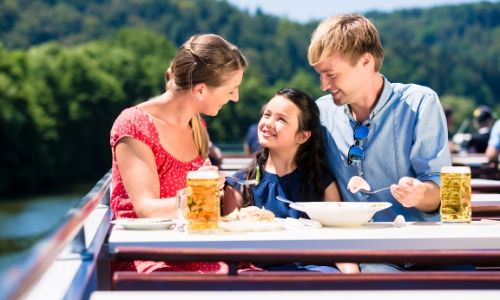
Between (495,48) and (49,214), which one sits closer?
(49,214)

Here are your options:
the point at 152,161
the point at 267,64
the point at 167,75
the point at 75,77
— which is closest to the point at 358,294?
the point at 152,161

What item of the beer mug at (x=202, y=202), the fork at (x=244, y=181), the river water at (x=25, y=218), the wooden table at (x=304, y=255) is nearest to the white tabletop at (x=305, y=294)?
the wooden table at (x=304, y=255)

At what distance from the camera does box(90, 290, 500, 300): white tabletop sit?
2072 mm

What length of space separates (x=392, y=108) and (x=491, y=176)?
495 centimetres

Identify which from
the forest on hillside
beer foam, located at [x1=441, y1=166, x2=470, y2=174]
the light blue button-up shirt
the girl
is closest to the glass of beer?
beer foam, located at [x1=441, y1=166, x2=470, y2=174]

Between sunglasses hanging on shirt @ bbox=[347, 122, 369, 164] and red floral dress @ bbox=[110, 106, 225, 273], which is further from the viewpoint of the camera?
sunglasses hanging on shirt @ bbox=[347, 122, 369, 164]

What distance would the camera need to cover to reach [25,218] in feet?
227

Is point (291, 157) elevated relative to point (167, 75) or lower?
lower

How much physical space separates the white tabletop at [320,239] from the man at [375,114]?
513mm

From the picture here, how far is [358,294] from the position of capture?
2.12 metres

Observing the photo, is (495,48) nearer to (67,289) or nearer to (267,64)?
(267,64)

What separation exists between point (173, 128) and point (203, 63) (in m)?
0.22

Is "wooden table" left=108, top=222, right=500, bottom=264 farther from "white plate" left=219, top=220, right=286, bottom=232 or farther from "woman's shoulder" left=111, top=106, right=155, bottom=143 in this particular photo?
"woman's shoulder" left=111, top=106, right=155, bottom=143

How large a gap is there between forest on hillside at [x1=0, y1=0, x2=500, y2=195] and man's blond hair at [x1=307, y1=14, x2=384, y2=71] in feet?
190
